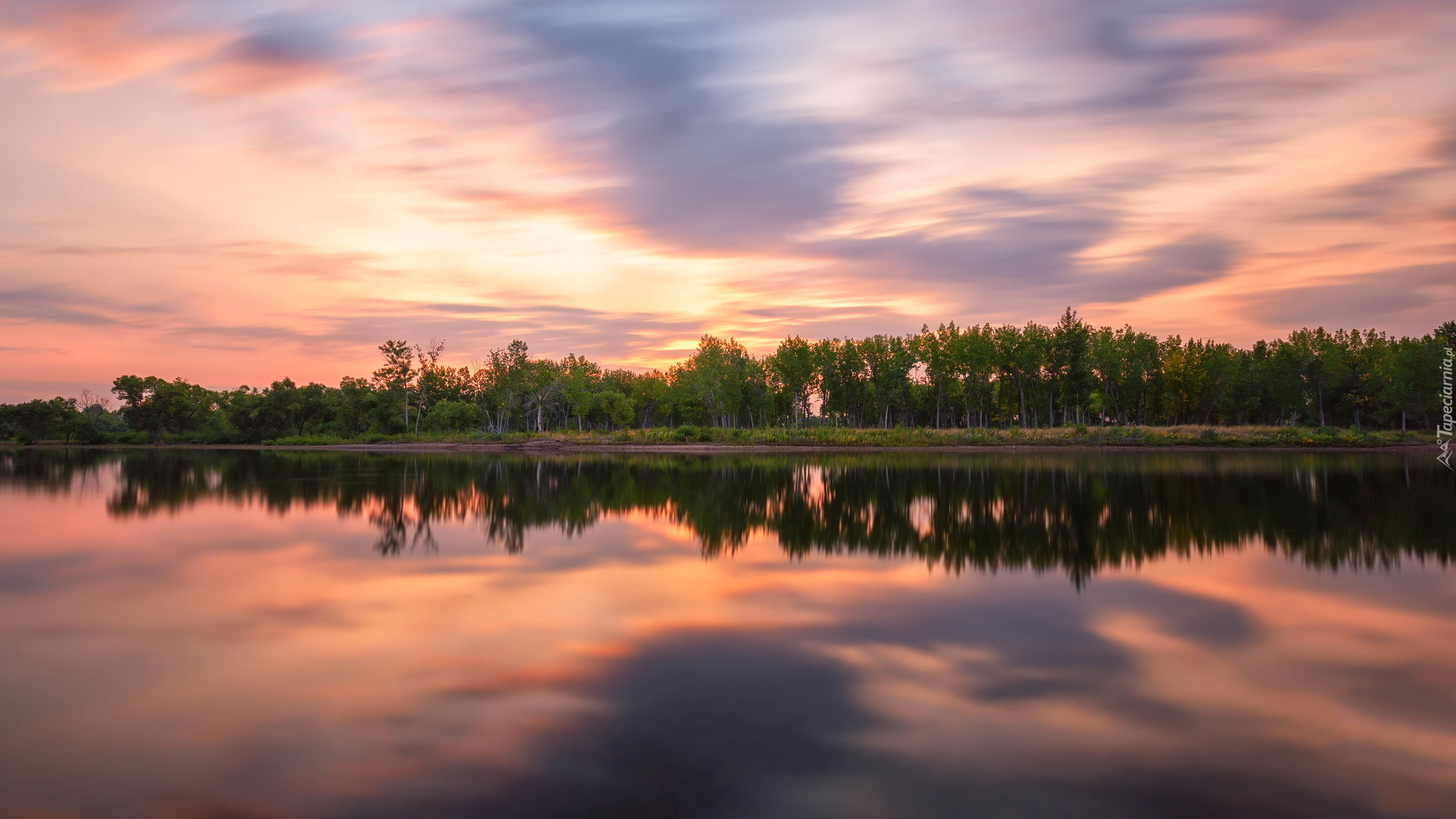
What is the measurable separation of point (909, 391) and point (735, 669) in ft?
298

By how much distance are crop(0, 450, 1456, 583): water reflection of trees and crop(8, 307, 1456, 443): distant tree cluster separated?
39.3 metres

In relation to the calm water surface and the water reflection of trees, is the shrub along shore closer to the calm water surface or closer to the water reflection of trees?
the water reflection of trees

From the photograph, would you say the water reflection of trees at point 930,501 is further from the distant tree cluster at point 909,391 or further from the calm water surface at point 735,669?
the distant tree cluster at point 909,391

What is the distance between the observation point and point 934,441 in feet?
232

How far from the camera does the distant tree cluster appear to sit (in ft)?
279

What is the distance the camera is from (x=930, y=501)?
25312mm

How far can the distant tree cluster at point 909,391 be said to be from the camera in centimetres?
8506

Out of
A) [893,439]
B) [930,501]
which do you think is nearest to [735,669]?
[930,501]

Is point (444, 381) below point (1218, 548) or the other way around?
the other way around

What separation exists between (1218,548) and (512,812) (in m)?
16.1

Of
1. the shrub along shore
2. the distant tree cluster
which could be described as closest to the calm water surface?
the shrub along shore

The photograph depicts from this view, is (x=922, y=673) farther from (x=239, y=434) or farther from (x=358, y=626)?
(x=239, y=434)

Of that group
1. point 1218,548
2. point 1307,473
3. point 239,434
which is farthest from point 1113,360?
point 239,434

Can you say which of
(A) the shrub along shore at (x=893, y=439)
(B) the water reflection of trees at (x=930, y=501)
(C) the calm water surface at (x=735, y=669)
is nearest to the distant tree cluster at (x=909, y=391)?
(A) the shrub along shore at (x=893, y=439)
